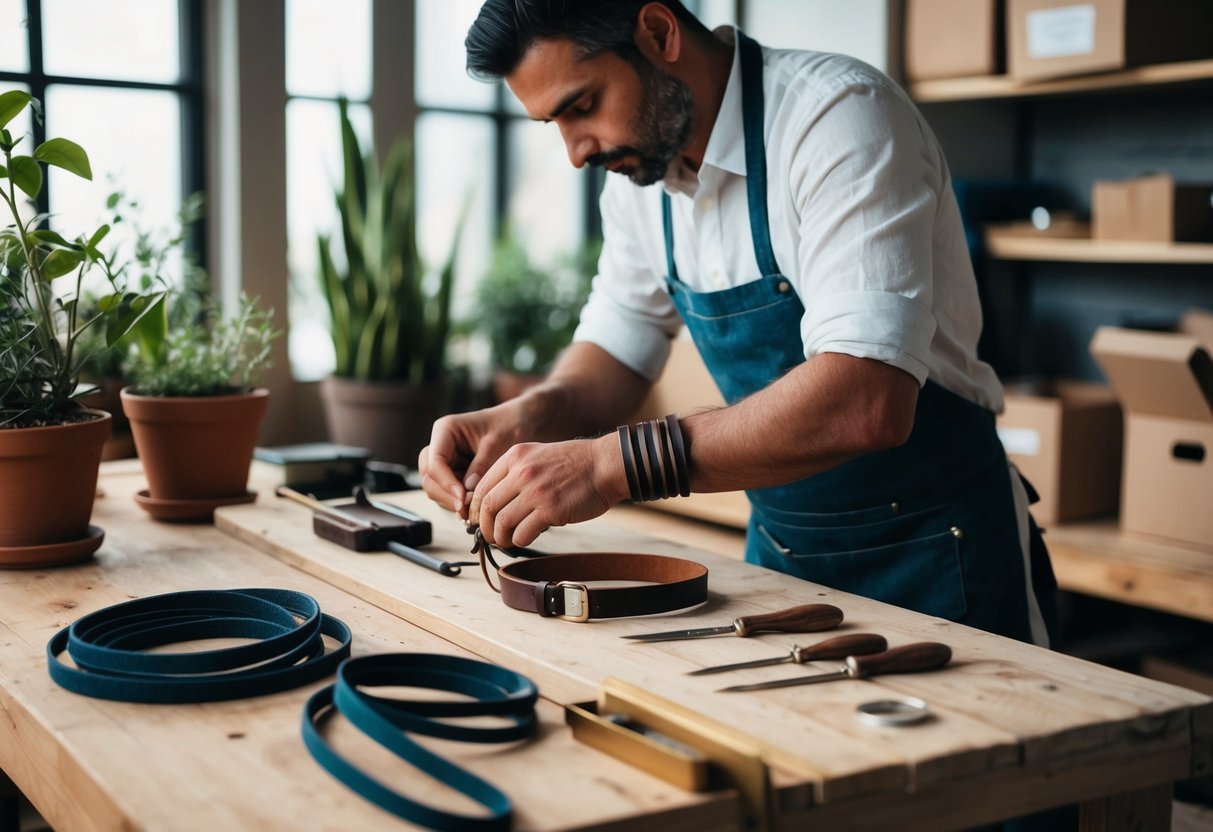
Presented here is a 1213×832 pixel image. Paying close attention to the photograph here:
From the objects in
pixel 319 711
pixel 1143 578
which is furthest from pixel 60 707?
pixel 1143 578

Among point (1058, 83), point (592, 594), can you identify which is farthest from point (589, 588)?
point (1058, 83)

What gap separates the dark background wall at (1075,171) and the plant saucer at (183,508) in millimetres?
2561

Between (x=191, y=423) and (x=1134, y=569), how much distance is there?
224 cm

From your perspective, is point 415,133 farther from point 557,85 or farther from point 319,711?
point 319,711

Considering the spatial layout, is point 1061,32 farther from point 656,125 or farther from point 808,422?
point 808,422

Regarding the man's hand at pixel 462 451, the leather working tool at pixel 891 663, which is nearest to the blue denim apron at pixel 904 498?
the man's hand at pixel 462 451

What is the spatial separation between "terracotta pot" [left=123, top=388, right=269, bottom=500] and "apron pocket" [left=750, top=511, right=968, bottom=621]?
3.10ft

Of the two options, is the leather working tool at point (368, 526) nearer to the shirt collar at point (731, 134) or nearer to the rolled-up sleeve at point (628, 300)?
the rolled-up sleeve at point (628, 300)

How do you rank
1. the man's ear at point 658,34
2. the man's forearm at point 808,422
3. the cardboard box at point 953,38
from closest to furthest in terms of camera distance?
1. the man's forearm at point 808,422
2. the man's ear at point 658,34
3. the cardboard box at point 953,38

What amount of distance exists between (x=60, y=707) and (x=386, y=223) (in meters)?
2.77

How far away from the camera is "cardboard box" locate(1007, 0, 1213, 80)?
10.8 feet

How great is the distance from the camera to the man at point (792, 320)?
1604 millimetres

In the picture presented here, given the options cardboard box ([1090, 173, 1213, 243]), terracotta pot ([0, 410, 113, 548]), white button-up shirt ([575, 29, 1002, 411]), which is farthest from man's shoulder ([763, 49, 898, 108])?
cardboard box ([1090, 173, 1213, 243])

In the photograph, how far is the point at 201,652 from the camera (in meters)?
1.26
